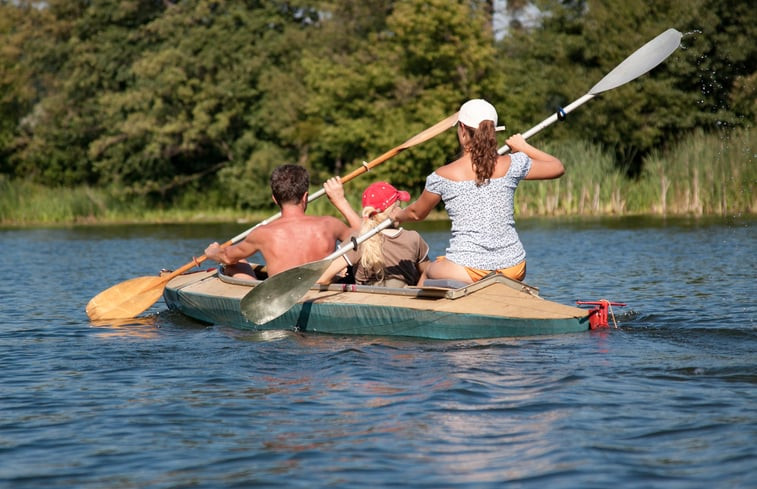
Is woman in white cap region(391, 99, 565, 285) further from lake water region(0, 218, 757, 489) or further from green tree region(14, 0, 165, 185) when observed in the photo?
green tree region(14, 0, 165, 185)

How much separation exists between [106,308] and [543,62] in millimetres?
29796

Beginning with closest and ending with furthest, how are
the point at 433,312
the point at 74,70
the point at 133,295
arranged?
the point at 433,312, the point at 133,295, the point at 74,70

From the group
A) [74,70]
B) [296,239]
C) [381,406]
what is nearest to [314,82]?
[74,70]

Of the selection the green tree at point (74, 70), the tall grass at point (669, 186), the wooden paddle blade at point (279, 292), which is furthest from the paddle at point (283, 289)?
the green tree at point (74, 70)

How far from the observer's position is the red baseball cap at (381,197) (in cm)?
800

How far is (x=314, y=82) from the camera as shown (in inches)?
1465

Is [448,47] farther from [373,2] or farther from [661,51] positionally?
[661,51]

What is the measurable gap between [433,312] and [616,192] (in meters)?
19.8

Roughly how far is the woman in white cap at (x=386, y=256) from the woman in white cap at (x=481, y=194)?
465mm

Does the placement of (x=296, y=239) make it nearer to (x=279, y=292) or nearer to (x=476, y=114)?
(x=279, y=292)

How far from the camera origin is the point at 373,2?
38375mm

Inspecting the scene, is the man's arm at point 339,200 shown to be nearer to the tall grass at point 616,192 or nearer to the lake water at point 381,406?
the lake water at point 381,406

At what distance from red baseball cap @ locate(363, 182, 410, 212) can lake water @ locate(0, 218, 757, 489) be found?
971 millimetres

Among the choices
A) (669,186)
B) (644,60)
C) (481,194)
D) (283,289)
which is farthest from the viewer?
(669,186)
